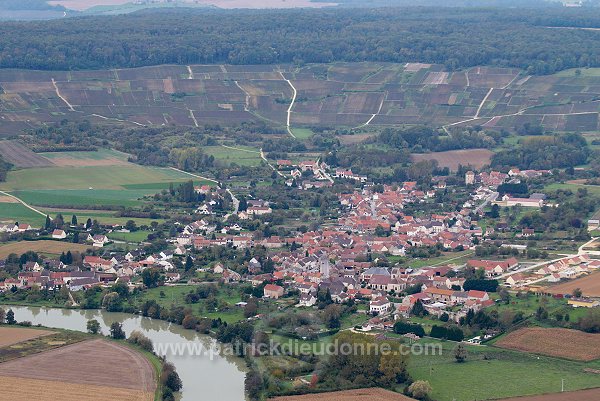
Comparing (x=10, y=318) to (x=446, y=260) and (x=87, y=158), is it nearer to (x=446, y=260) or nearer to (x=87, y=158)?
(x=446, y=260)

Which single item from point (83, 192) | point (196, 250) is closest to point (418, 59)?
point (83, 192)

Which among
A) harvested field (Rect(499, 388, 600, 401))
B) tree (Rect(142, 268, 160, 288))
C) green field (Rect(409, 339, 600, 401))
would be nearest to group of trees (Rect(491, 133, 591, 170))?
tree (Rect(142, 268, 160, 288))

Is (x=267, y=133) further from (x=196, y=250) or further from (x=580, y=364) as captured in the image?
(x=580, y=364)

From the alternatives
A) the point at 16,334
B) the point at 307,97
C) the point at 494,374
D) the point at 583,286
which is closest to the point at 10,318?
the point at 16,334

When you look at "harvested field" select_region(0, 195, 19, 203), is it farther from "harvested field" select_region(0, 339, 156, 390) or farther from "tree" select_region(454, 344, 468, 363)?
"tree" select_region(454, 344, 468, 363)

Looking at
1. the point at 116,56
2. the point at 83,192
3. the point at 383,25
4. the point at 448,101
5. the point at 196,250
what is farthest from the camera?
the point at 383,25

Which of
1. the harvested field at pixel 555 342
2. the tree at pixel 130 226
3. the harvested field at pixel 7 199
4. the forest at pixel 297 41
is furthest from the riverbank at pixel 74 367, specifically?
the forest at pixel 297 41
